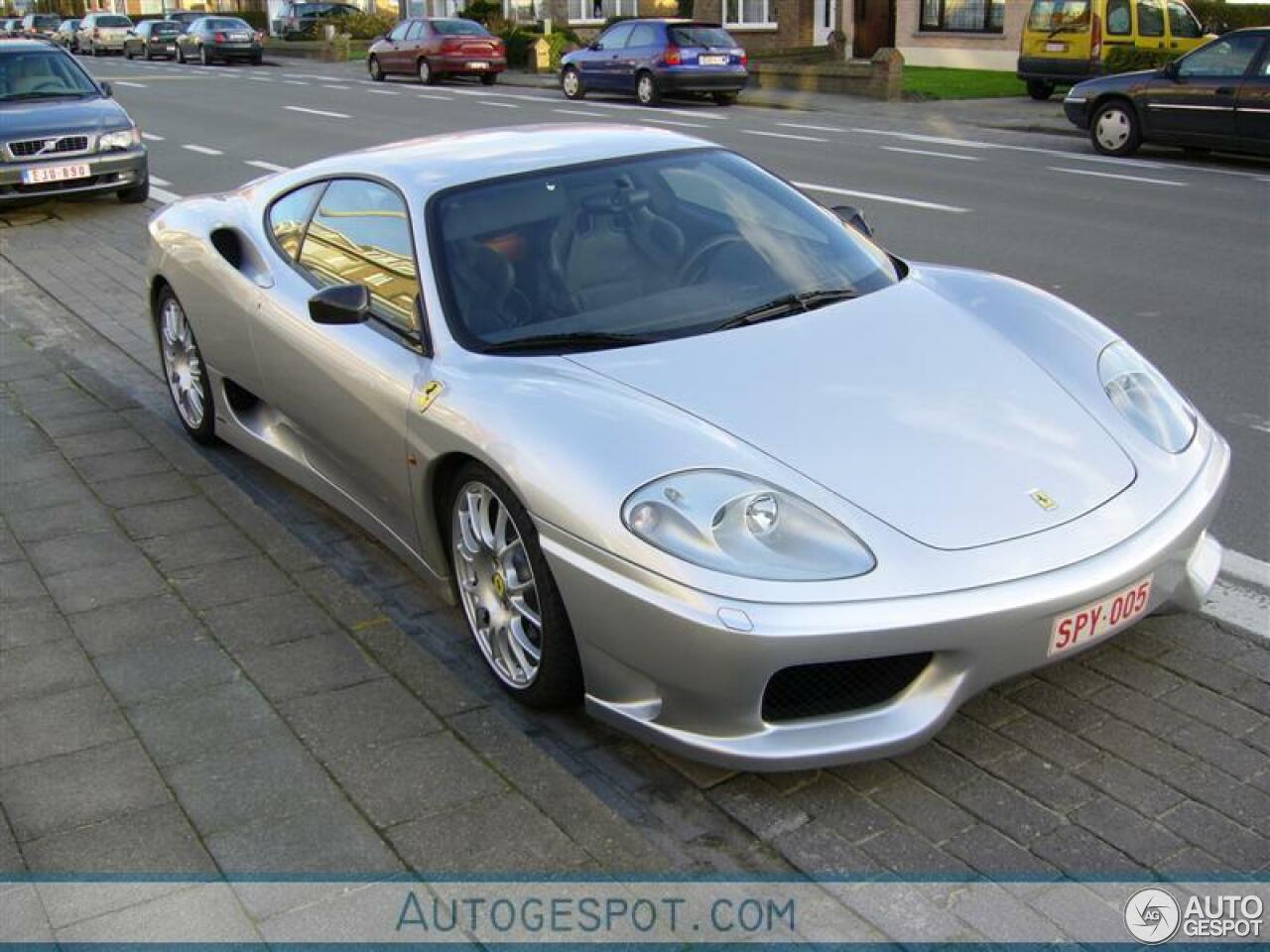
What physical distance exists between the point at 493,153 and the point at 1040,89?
21.0 meters

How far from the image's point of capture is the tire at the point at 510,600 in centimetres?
333

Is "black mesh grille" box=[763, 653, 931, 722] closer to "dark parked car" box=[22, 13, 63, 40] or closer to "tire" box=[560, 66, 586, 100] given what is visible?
"tire" box=[560, 66, 586, 100]

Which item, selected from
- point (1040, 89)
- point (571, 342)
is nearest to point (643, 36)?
point (1040, 89)

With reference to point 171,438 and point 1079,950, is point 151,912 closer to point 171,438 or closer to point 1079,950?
point 1079,950

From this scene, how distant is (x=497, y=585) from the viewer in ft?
11.8

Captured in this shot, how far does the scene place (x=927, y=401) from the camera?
11.4ft

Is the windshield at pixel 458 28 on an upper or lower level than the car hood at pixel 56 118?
upper

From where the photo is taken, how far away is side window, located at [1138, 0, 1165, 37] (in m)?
21.5

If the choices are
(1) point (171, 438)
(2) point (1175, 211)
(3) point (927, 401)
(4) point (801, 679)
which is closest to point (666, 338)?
(3) point (927, 401)

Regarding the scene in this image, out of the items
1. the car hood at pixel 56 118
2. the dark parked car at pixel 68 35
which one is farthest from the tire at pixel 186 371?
the dark parked car at pixel 68 35

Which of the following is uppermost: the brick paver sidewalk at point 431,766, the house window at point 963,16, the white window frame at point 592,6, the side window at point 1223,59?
the white window frame at point 592,6

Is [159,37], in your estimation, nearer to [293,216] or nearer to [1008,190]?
[1008,190]

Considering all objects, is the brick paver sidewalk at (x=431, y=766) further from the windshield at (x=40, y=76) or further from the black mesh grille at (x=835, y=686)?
the windshield at (x=40, y=76)

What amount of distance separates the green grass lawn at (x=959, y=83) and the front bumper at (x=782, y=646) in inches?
894
